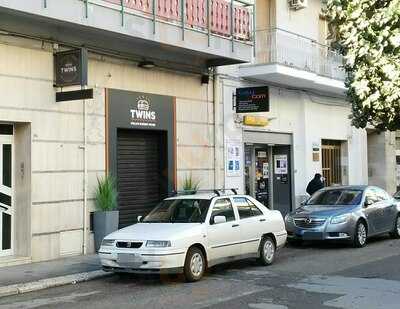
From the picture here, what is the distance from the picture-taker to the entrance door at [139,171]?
1558 centimetres

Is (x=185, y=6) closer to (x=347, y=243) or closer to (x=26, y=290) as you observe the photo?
(x=347, y=243)

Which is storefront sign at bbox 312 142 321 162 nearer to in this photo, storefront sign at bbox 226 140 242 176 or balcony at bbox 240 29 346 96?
balcony at bbox 240 29 346 96

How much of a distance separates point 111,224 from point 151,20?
15.2 feet

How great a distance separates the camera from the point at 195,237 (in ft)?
34.3

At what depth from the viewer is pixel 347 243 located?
15.1 metres

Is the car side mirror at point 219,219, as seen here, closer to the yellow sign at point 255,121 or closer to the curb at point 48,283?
the curb at point 48,283

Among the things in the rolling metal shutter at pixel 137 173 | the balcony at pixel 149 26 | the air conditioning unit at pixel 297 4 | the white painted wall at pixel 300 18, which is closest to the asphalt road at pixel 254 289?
the rolling metal shutter at pixel 137 173

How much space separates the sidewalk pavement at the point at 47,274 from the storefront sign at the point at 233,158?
6.31 meters

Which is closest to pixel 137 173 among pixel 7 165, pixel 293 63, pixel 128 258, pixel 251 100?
pixel 7 165

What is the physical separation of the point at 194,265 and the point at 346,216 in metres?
5.44

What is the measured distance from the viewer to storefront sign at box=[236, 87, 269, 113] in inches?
709

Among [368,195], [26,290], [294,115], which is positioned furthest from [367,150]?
[26,290]

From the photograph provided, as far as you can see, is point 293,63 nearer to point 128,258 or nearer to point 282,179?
point 282,179

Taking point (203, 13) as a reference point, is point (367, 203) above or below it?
below
